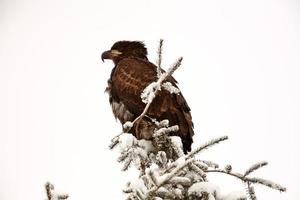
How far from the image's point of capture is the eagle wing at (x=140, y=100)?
6344mm

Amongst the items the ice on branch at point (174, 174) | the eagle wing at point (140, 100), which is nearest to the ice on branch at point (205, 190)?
the ice on branch at point (174, 174)

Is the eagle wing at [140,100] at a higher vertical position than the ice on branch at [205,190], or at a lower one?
higher

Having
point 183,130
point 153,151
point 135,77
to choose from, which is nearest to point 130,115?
point 135,77

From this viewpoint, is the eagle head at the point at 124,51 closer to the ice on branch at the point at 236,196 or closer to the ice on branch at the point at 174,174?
the ice on branch at the point at 174,174

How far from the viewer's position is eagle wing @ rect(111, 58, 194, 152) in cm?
634

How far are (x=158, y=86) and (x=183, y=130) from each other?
2.71 m

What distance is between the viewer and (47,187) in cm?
259

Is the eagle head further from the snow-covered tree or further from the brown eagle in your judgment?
the snow-covered tree

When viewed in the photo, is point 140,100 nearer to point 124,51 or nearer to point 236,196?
point 124,51

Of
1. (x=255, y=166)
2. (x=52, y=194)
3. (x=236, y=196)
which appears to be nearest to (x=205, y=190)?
(x=236, y=196)

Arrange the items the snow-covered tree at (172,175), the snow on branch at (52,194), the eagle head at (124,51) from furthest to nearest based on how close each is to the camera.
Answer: the eagle head at (124,51) < the snow-covered tree at (172,175) < the snow on branch at (52,194)

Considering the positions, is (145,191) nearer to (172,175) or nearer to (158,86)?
(172,175)

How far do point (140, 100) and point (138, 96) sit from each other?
8 cm

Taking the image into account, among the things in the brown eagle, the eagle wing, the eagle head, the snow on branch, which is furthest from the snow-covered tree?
the eagle head
